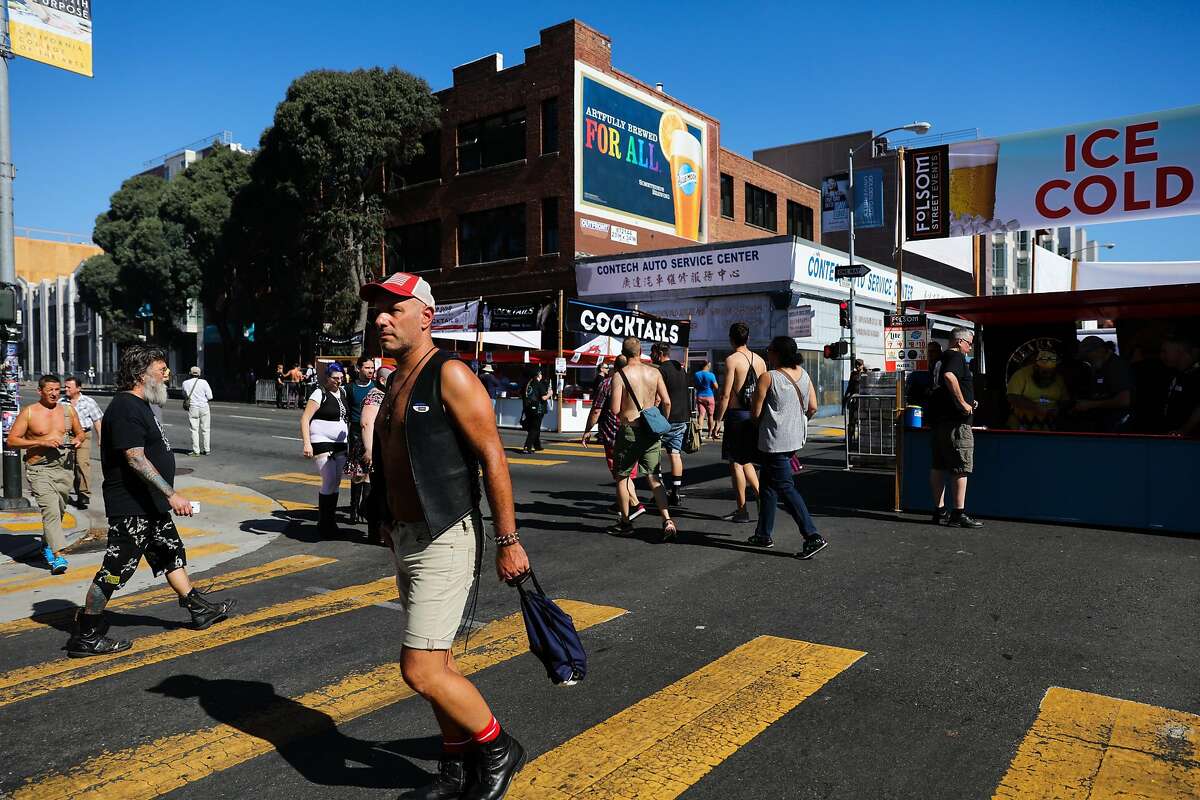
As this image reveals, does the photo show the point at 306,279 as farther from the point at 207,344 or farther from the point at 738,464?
the point at 738,464

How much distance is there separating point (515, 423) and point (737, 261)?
9150 millimetres

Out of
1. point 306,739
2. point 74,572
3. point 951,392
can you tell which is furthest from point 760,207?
point 306,739

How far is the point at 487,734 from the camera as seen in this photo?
3092mm

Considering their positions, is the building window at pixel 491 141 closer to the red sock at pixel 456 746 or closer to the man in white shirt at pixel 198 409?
the man in white shirt at pixel 198 409

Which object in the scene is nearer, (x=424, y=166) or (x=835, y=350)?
(x=835, y=350)

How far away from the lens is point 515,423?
24812 mm

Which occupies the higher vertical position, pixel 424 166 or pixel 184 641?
pixel 424 166

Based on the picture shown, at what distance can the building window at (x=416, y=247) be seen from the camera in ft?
115

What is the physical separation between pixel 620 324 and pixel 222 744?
17440 millimetres

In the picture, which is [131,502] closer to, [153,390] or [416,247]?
[153,390]

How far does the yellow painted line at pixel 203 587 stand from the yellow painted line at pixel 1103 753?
5.93 meters

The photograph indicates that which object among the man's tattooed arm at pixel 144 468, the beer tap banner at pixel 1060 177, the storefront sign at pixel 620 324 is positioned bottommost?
the man's tattooed arm at pixel 144 468

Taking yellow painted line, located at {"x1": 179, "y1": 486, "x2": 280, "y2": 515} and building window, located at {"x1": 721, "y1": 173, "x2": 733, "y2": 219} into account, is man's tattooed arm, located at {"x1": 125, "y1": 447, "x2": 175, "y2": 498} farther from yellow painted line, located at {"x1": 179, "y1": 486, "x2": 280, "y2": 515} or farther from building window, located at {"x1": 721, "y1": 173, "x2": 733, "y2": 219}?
building window, located at {"x1": 721, "y1": 173, "x2": 733, "y2": 219}

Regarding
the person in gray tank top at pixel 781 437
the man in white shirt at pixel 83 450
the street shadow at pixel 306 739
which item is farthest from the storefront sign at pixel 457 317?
the street shadow at pixel 306 739
